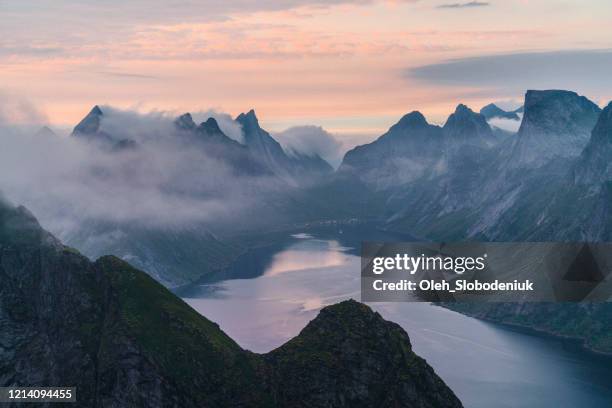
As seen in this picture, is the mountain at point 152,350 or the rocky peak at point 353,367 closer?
the mountain at point 152,350

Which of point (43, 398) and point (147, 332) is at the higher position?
point (147, 332)

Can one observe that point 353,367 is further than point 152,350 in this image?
Yes

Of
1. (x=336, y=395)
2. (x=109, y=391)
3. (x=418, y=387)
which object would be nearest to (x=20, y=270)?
(x=109, y=391)

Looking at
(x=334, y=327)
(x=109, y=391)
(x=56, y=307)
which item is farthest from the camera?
(x=334, y=327)

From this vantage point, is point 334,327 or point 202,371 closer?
point 202,371

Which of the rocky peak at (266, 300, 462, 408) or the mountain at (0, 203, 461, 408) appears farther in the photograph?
the rocky peak at (266, 300, 462, 408)

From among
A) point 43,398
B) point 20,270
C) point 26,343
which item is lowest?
point 43,398

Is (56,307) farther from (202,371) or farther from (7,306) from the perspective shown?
(202,371)

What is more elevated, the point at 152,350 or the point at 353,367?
the point at 152,350
